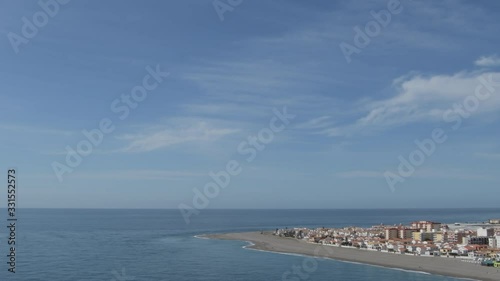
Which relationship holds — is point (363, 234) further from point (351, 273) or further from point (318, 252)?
point (351, 273)

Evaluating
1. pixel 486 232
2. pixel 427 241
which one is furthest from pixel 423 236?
pixel 486 232

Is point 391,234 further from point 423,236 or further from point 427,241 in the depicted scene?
point 427,241

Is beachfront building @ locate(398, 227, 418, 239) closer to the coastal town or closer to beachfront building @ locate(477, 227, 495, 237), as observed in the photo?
the coastal town

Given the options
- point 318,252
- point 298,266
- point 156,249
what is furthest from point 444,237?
point 156,249

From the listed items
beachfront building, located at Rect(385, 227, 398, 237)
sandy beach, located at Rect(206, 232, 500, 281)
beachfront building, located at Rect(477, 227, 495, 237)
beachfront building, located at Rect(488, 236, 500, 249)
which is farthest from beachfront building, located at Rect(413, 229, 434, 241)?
sandy beach, located at Rect(206, 232, 500, 281)

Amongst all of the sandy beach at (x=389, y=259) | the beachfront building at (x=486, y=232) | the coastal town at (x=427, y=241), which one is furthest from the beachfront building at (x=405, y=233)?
the sandy beach at (x=389, y=259)
